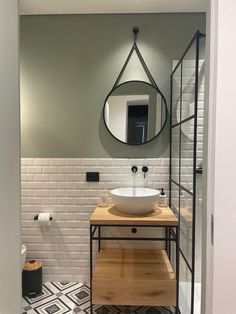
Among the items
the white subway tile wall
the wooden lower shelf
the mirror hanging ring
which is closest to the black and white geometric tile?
the white subway tile wall

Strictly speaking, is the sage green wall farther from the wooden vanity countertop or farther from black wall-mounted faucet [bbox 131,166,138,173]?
the wooden vanity countertop

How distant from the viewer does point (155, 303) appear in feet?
6.39

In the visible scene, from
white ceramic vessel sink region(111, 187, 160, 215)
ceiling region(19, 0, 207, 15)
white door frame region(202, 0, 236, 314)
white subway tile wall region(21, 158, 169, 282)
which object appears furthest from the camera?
white subway tile wall region(21, 158, 169, 282)

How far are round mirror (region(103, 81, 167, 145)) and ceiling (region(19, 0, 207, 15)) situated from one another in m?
0.67

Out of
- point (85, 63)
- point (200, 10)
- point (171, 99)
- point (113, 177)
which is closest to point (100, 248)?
point (113, 177)

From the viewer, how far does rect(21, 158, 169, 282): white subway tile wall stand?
262cm

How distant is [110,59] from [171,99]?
705 millimetres

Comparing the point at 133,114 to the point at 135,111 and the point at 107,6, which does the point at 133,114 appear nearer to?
the point at 135,111

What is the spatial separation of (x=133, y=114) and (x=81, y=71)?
2.16ft

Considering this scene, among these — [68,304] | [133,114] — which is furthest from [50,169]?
[68,304]

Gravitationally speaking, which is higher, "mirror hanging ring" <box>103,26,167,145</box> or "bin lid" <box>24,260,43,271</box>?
"mirror hanging ring" <box>103,26,167,145</box>

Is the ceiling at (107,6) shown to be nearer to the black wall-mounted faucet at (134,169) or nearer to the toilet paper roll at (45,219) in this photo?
the black wall-mounted faucet at (134,169)

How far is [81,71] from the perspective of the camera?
2596mm

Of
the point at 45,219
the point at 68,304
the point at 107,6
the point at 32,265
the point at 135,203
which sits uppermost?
the point at 107,6
